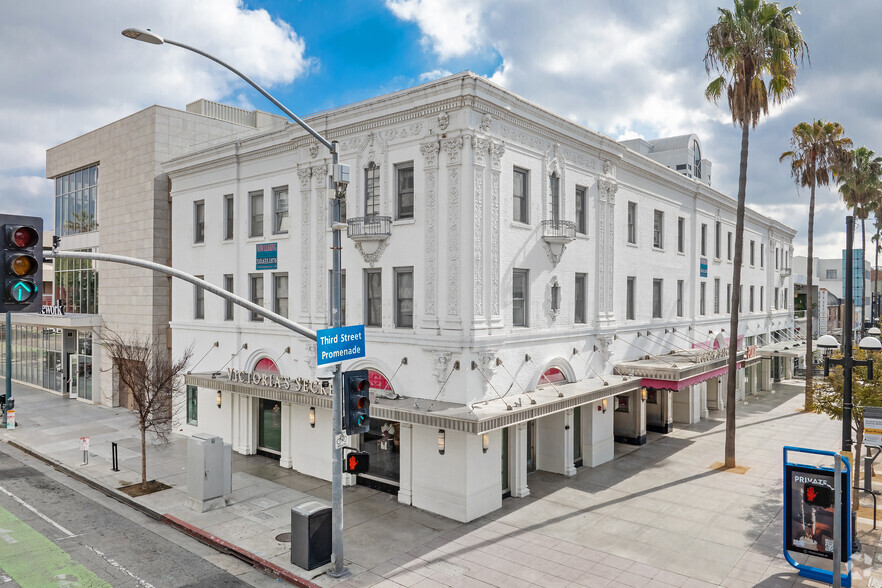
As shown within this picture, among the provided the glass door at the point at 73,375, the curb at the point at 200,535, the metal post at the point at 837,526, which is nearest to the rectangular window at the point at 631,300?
the metal post at the point at 837,526

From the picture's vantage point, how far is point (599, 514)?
16.9m

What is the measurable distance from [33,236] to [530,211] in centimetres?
1450

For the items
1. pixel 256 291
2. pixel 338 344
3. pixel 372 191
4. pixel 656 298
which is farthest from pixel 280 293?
pixel 656 298

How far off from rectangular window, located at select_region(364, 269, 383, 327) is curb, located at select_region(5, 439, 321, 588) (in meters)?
7.81

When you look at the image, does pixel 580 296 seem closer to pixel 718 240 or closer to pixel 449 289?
pixel 449 289

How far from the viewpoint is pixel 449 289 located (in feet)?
56.8

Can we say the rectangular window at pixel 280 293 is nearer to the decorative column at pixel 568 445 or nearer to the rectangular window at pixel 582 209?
the decorative column at pixel 568 445

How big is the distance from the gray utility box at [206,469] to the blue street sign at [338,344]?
6690mm

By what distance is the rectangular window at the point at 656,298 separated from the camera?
27.4 m

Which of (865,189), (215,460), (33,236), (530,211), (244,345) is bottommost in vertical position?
(215,460)

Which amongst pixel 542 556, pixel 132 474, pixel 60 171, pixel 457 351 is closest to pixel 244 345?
pixel 132 474

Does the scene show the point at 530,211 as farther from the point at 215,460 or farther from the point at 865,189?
the point at 865,189

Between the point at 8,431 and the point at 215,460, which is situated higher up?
the point at 215,460

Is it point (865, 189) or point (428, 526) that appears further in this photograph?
point (865, 189)
